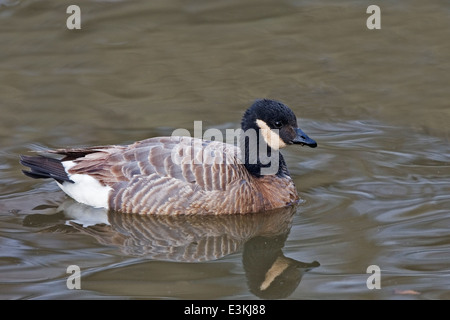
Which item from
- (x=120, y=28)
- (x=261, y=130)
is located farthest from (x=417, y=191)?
(x=120, y=28)

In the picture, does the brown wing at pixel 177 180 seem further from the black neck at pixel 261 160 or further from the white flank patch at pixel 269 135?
the white flank patch at pixel 269 135

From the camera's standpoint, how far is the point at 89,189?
9656 millimetres

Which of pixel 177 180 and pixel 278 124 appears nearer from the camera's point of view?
pixel 177 180

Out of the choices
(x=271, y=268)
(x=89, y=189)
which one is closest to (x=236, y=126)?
(x=89, y=189)

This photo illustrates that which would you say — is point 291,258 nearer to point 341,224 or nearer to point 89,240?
point 341,224

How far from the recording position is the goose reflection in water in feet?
26.7

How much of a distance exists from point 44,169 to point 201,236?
2.10 meters

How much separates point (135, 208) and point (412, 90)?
18.3 ft

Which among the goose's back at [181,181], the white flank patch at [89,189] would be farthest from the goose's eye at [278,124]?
the white flank patch at [89,189]

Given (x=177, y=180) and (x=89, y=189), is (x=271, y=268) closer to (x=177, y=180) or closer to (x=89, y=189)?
(x=177, y=180)

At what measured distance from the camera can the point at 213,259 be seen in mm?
8359

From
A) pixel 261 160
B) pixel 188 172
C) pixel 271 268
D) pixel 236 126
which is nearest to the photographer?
pixel 271 268

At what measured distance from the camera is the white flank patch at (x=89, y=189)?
9.64 metres

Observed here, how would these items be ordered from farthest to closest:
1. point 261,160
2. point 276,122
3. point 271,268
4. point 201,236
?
point 261,160 < point 276,122 < point 201,236 < point 271,268
